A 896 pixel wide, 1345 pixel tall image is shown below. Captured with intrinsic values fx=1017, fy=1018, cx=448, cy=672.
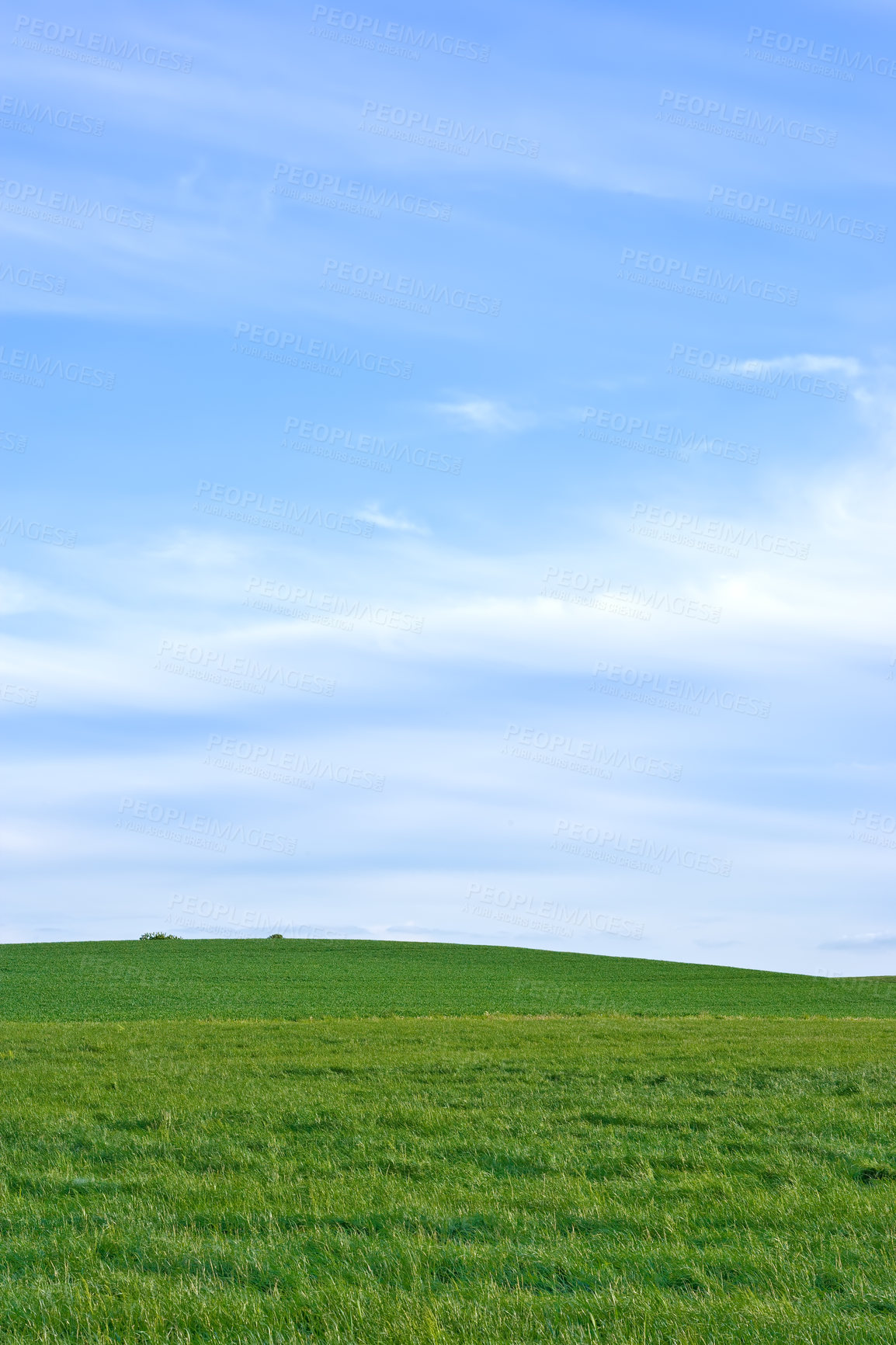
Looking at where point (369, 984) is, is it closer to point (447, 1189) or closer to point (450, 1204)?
point (447, 1189)

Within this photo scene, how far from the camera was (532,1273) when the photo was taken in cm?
844

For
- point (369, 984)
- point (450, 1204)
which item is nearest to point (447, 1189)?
point (450, 1204)

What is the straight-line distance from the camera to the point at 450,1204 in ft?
34.8

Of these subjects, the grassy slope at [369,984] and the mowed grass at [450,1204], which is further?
the grassy slope at [369,984]

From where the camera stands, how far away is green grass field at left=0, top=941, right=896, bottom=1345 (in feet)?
24.9

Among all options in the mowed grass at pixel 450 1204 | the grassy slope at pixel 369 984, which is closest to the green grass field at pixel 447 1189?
the mowed grass at pixel 450 1204

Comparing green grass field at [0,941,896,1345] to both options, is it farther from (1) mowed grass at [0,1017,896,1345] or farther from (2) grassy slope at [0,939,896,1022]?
(2) grassy slope at [0,939,896,1022]

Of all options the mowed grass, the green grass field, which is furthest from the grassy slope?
the mowed grass

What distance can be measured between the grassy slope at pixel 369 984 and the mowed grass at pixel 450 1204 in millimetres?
19789

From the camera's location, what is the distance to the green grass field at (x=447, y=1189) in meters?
7.60

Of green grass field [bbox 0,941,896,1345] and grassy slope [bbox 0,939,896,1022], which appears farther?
grassy slope [bbox 0,939,896,1022]

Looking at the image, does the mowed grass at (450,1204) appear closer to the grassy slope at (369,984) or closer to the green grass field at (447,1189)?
the green grass field at (447,1189)

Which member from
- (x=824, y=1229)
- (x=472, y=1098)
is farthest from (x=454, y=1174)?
(x=472, y=1098)

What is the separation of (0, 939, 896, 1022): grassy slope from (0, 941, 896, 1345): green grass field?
12.8m
